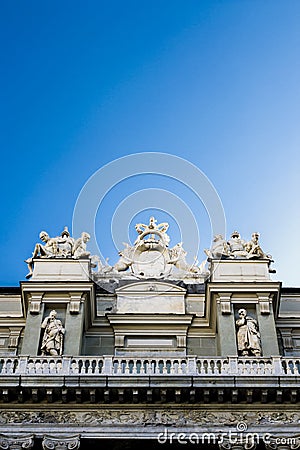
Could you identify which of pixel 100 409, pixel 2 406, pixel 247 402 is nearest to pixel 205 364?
pixel 247 402

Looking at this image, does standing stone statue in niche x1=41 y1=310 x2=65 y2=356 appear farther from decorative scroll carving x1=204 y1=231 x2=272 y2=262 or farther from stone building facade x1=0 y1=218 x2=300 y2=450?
decorative scroll carving x1=204 y1=231 x2=272 y2=262

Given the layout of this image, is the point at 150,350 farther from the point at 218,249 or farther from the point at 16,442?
the point at 16,442

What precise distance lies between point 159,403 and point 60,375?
3556 mm

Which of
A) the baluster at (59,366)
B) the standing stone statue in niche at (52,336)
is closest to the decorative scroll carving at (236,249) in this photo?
the standing stone statue in niche at (52,336)

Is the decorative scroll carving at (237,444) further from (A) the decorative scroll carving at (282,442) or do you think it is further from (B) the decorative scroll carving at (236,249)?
(B) the decorative scroll carving at (236,249)

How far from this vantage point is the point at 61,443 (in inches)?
1008

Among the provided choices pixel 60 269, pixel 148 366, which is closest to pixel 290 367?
pixel 148 366

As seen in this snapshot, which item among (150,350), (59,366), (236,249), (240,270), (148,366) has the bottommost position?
(148,366)

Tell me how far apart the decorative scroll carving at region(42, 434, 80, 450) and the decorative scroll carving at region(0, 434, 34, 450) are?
0.50 metres

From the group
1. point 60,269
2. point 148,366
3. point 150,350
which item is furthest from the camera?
point 60,269

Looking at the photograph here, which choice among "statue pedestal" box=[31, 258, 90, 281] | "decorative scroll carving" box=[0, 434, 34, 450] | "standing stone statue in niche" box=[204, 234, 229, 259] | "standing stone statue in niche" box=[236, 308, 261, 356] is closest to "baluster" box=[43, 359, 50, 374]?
"decorative scroll carving" box=[0, 434, 34, 450]

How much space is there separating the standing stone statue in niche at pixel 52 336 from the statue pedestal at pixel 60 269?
2196 millimetres

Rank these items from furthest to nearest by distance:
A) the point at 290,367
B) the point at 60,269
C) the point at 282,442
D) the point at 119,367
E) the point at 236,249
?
the point at 236,249, the point at 60,269, the point at 290,367, the point at 119,367, the point at 282,442

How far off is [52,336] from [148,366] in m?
4.70
